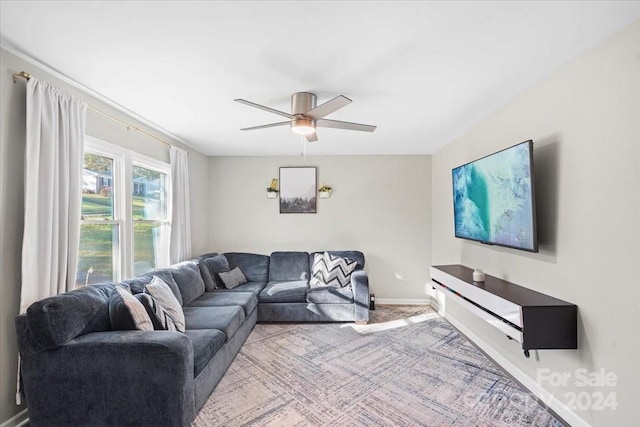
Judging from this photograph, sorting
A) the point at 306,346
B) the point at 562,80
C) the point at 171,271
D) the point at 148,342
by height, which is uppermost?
the point at 562,80

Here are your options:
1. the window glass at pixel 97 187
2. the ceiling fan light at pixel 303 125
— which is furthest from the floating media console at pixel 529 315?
the window glass at pixel 97 187

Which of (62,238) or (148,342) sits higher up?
(62,238)

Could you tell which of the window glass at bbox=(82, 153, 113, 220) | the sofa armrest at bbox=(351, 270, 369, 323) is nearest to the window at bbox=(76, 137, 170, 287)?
the window glass at bbox=(82, 153, 113, 220)

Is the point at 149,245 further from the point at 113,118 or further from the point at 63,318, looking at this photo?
the point at 63,318

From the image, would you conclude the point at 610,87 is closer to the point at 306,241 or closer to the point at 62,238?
the point at 62,238

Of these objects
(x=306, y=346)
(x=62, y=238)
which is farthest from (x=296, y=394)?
(x=62, y=238)

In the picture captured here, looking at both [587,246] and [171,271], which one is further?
[171,271]

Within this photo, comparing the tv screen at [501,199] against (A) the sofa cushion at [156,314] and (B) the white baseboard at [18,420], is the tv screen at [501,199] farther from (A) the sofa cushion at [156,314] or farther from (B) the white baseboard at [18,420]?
(B) the white baseboard at [18,420]

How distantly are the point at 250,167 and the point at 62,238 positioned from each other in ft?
10.4

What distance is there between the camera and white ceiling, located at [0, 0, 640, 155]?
1542mm

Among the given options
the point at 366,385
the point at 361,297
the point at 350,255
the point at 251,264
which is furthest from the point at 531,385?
the point at 251,264

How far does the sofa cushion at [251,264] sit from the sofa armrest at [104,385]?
9.04 feet

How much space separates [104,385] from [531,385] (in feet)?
10.1

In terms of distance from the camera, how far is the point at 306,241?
507cm
